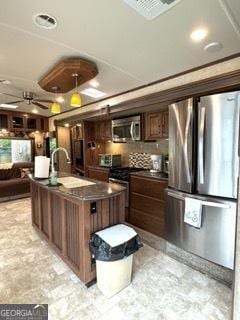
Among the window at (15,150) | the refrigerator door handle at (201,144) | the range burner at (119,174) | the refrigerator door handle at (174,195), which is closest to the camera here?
the refrigerator door handle at (201,144)

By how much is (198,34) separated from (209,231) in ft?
6.84

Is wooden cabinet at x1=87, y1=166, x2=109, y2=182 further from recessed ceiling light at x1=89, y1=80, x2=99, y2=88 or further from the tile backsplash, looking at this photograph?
recessed ceiling light at x1=89, y1=80, x2=99, y2=88

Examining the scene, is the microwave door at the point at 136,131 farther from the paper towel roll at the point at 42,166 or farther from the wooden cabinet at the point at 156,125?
the paper towel roll at the point at 42,166

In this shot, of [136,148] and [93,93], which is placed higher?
[93,93]

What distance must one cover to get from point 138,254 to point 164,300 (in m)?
0.80

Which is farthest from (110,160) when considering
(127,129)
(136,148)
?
(127,129)

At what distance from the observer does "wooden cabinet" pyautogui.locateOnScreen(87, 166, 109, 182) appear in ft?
14.0

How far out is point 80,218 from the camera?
197 centimetres

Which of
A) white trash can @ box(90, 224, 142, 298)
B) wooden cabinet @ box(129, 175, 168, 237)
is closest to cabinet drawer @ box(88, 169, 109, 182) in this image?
wooden cabinet @ box(129, 175, 168, 237)

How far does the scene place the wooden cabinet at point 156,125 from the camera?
329 centimetres

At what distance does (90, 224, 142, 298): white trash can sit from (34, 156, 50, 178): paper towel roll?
1508 mm

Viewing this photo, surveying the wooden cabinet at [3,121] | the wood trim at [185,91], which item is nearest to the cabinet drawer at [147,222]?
the wood trim at [185,91]

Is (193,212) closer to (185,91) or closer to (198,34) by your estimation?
(185,91)

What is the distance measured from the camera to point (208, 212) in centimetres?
219
